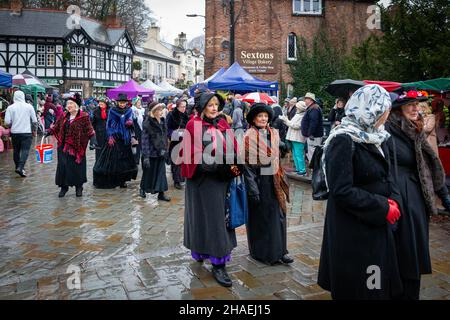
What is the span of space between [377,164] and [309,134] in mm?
7312

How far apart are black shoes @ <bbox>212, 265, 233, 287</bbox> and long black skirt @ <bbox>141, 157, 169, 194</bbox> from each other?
4100 millimetres

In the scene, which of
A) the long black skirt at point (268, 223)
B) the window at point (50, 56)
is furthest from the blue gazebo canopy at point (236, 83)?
the window at point (50, 56)

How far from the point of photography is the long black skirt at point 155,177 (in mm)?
8430

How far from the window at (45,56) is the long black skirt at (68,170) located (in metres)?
34.1

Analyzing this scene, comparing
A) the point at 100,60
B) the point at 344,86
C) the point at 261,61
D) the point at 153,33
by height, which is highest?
the point at 153,33

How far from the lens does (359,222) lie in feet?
10.2

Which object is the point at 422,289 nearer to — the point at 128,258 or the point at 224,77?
the point at 128,258

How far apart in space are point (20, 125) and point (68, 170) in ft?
10.2

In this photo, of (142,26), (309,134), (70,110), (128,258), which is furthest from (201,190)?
(142,26)

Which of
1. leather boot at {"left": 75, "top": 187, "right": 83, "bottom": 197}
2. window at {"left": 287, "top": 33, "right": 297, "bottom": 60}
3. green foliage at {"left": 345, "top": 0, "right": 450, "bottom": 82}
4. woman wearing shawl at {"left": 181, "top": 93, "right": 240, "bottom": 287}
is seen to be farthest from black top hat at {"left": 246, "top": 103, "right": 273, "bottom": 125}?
window at {"left": 287, "top": 33, "right": 297, "bottom": 60}

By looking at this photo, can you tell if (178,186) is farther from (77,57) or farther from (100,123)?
(77,57)

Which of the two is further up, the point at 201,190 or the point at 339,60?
the point at 339,60

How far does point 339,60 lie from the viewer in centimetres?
2592

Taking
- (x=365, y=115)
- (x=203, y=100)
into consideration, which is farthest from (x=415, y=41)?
(x=365, y=115)
